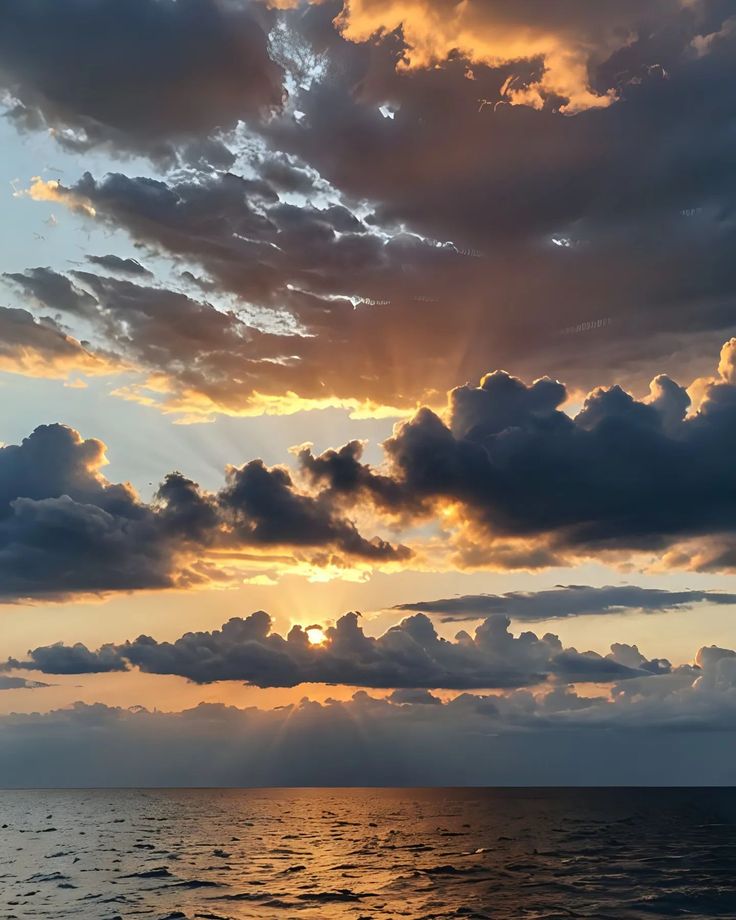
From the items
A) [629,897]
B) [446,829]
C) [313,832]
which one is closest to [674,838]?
[446,829]

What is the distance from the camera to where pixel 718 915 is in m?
68.3

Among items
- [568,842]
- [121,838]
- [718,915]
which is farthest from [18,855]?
[718,915]

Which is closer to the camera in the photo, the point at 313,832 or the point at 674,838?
the point at 674,838

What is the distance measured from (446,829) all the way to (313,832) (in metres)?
30.6

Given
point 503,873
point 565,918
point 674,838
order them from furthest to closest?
1. point 674,838
2. point 503,873
3. point 565,918

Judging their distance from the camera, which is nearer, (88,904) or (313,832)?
(88,904)

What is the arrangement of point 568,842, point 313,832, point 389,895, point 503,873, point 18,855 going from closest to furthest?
point 389,895 < point 503,873 < point 18,855 < point 568,842 < point 313,832

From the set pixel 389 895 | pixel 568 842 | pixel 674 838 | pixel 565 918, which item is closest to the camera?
pixel 565 918

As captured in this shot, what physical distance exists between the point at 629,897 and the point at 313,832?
11036 centimetres

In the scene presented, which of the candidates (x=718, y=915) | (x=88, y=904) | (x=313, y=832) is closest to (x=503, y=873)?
(x=718, y=915)

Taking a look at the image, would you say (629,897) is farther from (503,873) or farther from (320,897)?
(320,897)

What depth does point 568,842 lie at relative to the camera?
450 ft

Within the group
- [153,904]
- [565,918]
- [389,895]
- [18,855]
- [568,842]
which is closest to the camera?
[565,918]

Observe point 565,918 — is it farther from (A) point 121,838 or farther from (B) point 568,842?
(A) point 121,838
